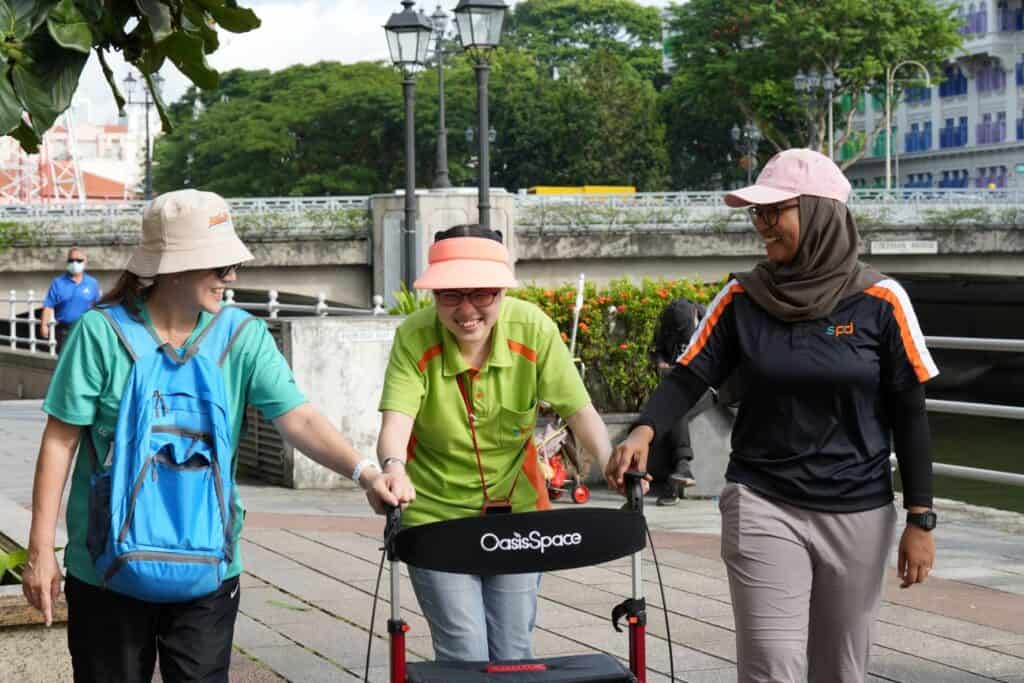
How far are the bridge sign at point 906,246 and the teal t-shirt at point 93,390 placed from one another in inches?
1528

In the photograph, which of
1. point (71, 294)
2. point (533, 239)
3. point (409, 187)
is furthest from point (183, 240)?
point (533, 239)

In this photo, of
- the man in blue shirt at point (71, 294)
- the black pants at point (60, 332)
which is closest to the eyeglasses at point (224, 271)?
the man in blue shirt at point (71, 294)

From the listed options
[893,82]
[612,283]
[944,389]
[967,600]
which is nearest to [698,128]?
[893,82]

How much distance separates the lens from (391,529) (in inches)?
141

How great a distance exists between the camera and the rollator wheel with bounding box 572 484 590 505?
1082 centimetres

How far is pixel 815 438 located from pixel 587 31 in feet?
308

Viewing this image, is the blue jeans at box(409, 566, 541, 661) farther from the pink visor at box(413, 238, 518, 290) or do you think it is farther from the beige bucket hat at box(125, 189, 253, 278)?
the beige bucket hat at box(125, 189, 253, 278)

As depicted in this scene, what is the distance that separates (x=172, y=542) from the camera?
349 cm

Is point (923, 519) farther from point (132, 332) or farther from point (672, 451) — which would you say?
point (672, 451)

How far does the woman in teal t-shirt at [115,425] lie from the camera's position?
11.7ft

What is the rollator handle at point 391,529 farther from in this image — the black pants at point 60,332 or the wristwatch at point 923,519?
the black pants at point 60,332

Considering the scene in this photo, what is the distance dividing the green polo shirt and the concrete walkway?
1.68m

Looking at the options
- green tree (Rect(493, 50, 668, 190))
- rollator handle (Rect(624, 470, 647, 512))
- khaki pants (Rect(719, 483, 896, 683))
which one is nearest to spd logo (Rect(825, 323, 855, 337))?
khaki pants (Rect(719, 483, 896, 683))

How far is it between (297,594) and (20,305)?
31741mm
